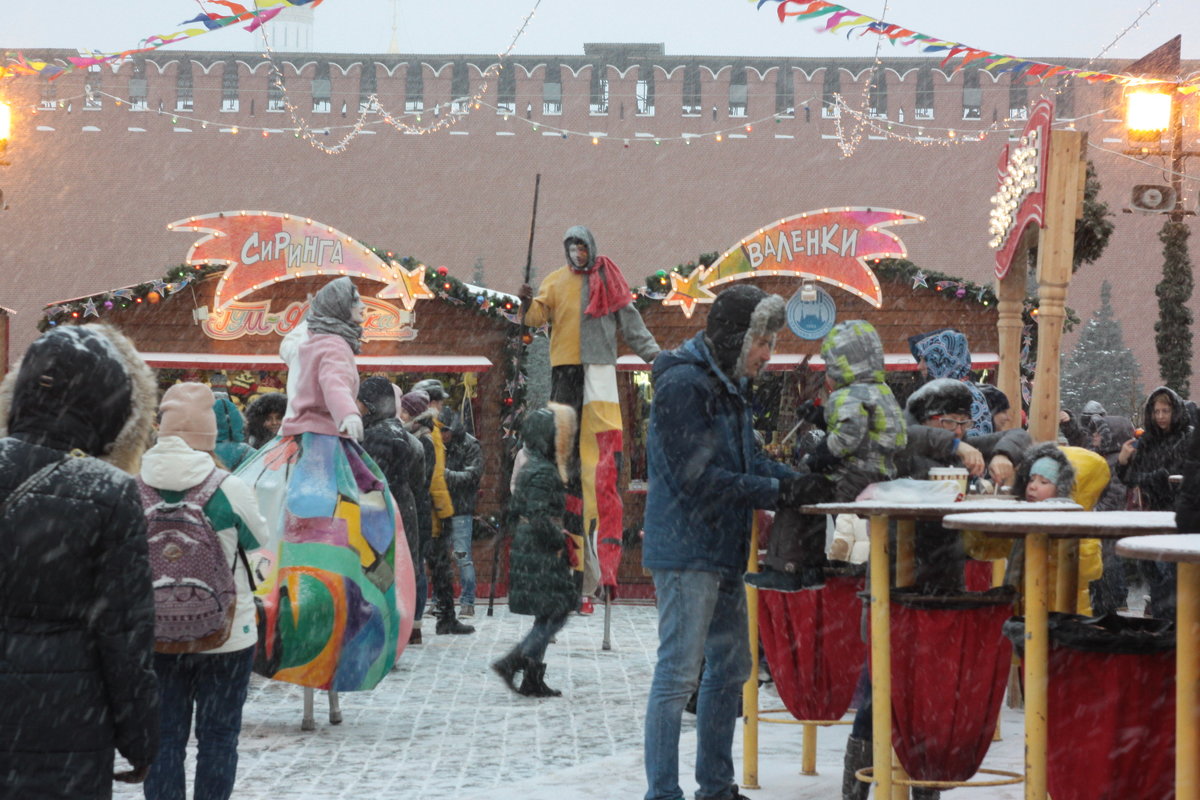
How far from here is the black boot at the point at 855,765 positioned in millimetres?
5020

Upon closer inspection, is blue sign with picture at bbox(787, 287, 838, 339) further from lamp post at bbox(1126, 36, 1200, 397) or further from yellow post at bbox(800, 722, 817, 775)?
yellow post at bbox(800, 722, 817, 775)

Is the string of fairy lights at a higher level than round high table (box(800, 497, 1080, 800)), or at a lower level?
higher

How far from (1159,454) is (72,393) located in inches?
341

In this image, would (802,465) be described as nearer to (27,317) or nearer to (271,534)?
(271,534)

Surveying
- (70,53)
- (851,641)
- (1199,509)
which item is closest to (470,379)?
(851,641)

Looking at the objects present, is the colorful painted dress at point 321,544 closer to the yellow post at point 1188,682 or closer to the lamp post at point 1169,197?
the yellow post at point 1188,682

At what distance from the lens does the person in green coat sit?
26.9 ft

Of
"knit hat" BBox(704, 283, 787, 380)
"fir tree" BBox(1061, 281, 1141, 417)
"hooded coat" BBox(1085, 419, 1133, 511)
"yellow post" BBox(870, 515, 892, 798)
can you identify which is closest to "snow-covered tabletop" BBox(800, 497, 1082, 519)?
"yellow post" BBox(870, 515, 892, 798)

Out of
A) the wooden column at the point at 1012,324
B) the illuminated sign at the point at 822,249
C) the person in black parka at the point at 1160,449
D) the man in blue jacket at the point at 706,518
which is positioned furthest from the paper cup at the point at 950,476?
the illuminated sign at the point at 822,249

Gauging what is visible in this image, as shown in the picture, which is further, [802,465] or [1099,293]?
[1099,293]

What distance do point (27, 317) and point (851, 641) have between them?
30807mm

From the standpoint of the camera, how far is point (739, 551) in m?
4.98

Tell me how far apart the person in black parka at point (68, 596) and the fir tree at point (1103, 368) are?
29.9 metres

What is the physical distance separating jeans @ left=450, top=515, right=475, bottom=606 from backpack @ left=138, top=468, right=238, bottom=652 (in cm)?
686
